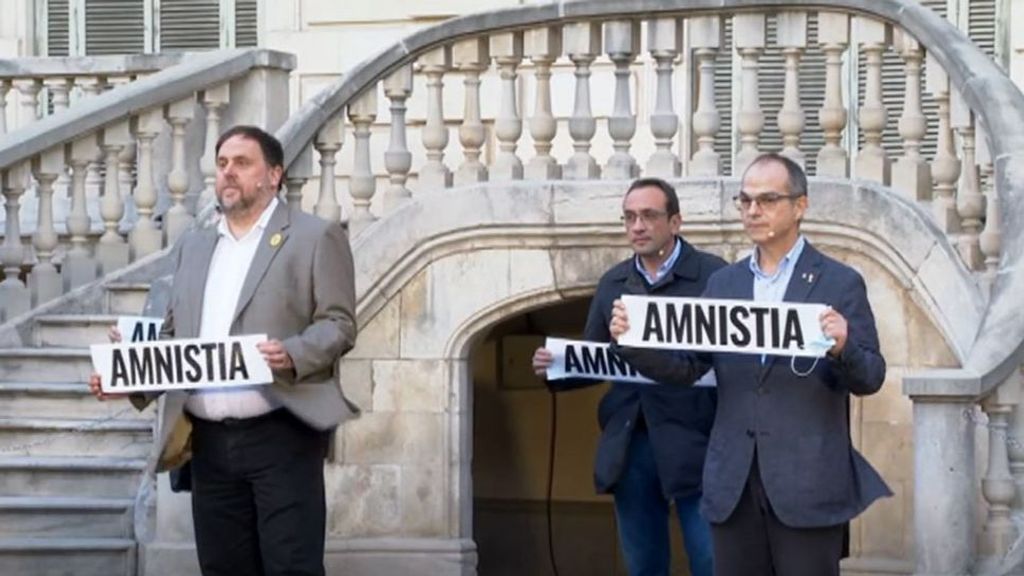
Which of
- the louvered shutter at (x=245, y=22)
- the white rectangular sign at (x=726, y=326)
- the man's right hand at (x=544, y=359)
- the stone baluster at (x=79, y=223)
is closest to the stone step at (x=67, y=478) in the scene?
the stone baluster at (x=79, y=223)

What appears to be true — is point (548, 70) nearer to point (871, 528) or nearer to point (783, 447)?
point (871, 528)

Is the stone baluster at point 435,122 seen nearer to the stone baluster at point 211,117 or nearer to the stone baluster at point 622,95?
the stone baluster at point 622,95

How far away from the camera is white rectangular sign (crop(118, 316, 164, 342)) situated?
10297mm

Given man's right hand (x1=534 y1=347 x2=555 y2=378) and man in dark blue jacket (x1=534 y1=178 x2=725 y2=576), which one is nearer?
man in dark blue jacket (x1=534 y1=178 x2=725 y2=576)

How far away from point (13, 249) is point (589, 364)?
4088 millimetres

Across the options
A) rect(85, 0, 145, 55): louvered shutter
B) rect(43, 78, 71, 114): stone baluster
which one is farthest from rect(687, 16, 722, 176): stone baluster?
rect(85, 0, 145, 55): louvered shutter

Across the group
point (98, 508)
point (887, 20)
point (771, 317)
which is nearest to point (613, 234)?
point (887, 20)

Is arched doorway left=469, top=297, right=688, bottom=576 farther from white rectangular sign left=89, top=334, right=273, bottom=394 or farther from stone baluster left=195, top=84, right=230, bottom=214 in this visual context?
white rectangular sign left=89, top=334, right=273, bottom=394

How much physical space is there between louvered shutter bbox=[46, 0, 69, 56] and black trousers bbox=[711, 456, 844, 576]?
29.8 feet

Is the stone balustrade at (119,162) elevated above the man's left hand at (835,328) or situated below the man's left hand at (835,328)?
above

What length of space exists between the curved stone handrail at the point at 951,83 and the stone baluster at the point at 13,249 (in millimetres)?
1583

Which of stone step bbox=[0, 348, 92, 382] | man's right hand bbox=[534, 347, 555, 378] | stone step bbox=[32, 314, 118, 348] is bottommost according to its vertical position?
man's right hand bbox=[534, 347, 555, 378]

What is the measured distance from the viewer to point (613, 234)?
12.1 metres

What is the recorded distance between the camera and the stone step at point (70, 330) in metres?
13.4
